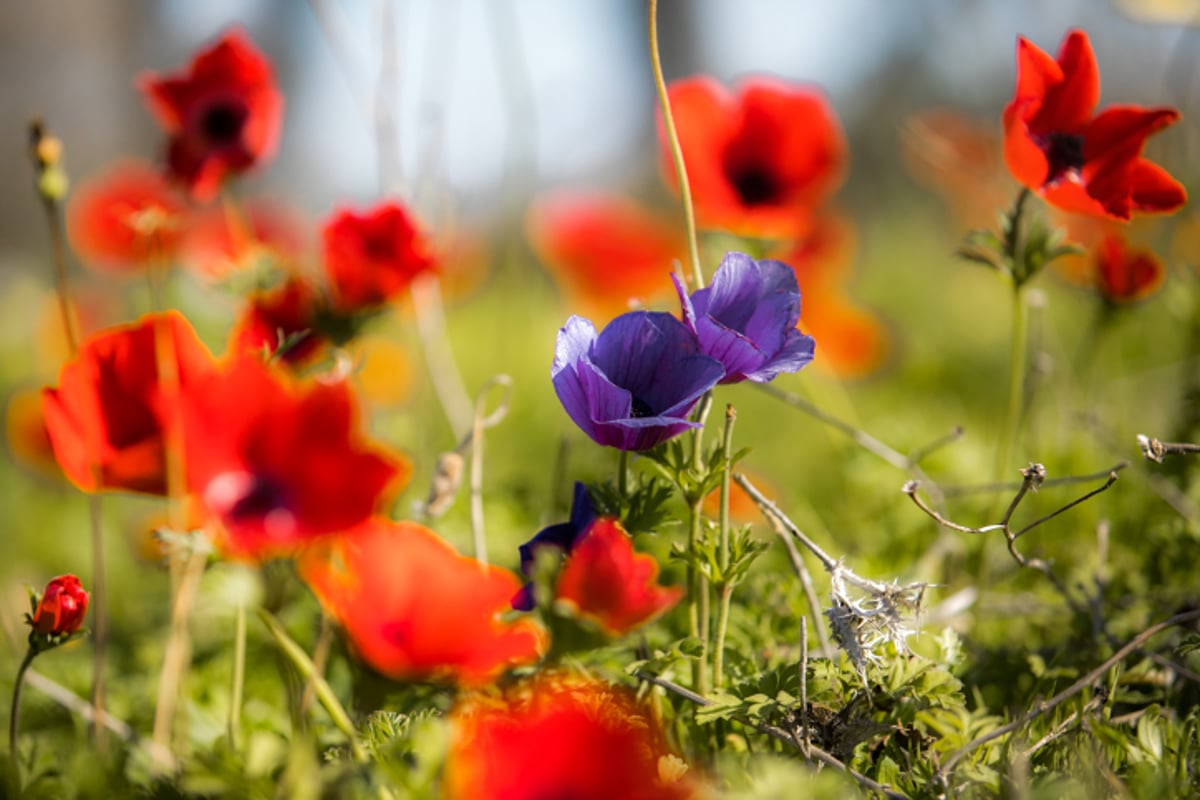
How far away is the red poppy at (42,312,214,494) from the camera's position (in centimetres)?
66

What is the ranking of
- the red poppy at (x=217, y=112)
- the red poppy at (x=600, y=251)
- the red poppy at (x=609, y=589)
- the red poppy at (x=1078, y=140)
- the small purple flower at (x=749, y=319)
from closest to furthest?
the red poppy at (x=609, y=589) → the small purple flower at (x=749, y=319) → the red poppy at (x=1078, y=140) → the red poppy at (x=217, y=112) → the red poppy at (x=600, y=251)

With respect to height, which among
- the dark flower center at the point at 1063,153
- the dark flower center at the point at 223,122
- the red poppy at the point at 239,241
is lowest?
the red poppy at the point at 239,241

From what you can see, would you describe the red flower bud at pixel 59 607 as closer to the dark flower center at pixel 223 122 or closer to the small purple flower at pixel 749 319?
the small purple flower at pixel 749 319

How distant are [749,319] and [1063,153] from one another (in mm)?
407

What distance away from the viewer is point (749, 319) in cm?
76

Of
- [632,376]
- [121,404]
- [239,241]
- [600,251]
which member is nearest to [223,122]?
[239,241]

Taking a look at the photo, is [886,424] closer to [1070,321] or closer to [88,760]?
[88,760]

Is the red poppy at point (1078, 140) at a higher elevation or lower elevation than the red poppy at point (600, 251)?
higher

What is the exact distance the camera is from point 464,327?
4.50 meters

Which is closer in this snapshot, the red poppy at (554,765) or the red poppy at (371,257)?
the red poppy at (554,765)

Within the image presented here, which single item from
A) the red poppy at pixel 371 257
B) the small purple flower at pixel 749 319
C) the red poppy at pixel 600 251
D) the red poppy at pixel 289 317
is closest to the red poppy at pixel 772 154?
the red poppy at pixel 371 257

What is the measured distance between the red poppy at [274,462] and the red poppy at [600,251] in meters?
2.15

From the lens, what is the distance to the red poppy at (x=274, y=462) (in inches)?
23.9

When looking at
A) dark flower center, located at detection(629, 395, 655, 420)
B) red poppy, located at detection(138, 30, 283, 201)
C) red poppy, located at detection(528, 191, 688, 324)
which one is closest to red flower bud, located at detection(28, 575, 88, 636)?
dark flower center, located at detection(629, 395, 655, 420)
